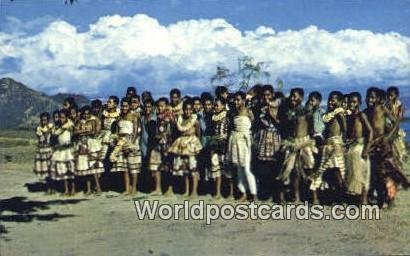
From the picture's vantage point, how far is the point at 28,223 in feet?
31.1

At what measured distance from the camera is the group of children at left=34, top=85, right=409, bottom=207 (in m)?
9.60

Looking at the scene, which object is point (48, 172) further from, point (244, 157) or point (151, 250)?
point (151, 250)

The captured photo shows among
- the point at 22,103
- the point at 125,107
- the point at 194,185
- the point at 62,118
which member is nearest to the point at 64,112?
the point at 62,118

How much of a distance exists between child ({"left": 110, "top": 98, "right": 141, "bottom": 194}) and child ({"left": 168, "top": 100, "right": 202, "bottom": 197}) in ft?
2.64

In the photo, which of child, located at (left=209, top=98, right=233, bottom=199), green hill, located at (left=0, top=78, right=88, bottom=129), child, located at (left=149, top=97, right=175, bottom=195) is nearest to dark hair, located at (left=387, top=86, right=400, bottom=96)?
child, located at (left=209, top=98, right=233, bottom=199)

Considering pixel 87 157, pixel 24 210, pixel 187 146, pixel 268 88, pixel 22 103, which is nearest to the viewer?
pixel 268 88

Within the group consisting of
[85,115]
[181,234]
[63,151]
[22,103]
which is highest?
[22,103]

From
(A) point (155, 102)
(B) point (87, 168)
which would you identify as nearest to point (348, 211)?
(A) point (155, 102)

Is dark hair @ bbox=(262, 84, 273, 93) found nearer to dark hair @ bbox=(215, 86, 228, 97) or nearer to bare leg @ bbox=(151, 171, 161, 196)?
dark hair @ bbox=(215, 86, 228, 97)

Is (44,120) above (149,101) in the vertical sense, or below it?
below

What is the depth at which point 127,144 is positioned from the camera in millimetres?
11180

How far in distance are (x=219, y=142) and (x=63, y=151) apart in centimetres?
307

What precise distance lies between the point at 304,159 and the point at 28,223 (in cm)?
455

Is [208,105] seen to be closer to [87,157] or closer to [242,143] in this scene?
[242,143]
